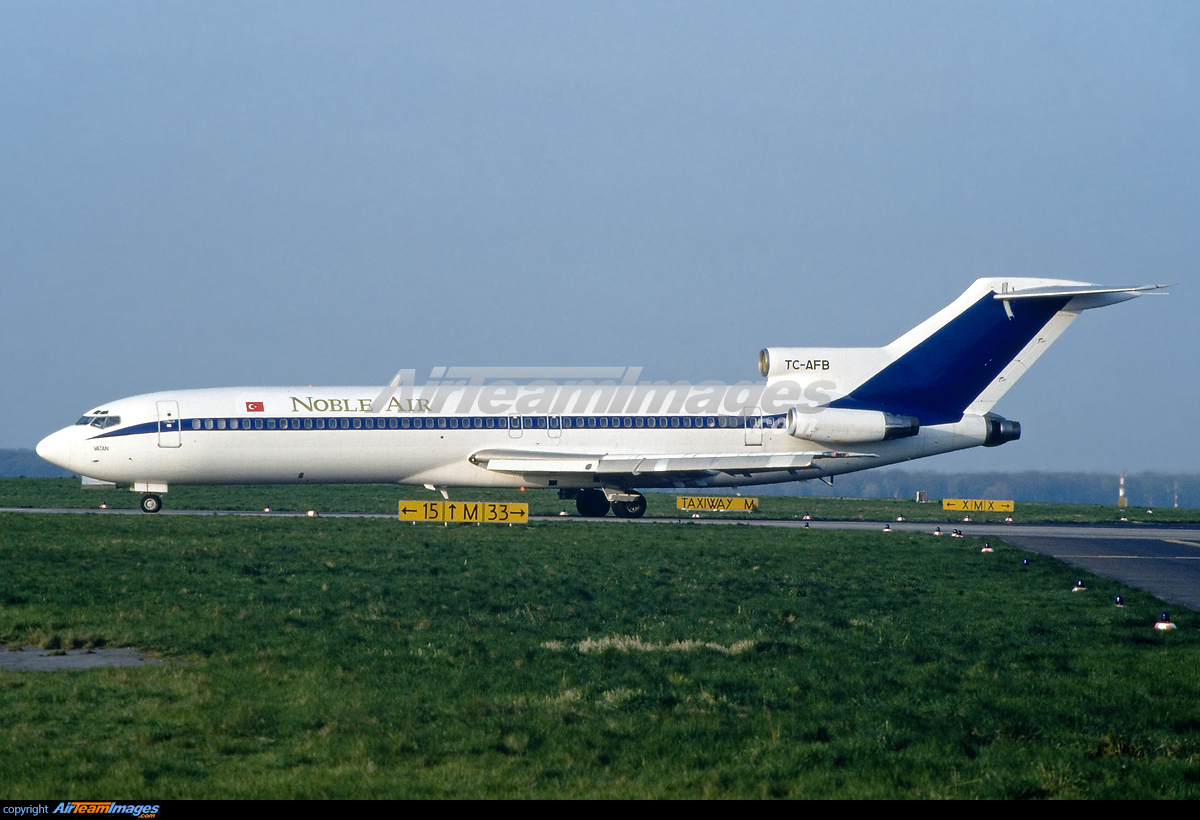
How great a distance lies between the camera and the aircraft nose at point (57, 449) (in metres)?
33.4

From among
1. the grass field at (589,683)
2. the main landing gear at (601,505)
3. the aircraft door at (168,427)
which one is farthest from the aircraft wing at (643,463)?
Answer: the grass field at (589,683)

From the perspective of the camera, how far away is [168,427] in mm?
33406

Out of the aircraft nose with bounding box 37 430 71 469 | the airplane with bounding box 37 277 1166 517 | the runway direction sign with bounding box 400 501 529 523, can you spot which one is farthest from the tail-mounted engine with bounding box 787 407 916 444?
the aircraft nose with bounding box 37 430 71 469

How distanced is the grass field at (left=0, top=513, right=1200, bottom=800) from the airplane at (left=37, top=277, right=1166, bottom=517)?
1228 cm

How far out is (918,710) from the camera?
10266 mm

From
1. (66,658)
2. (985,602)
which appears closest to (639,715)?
(66,658)

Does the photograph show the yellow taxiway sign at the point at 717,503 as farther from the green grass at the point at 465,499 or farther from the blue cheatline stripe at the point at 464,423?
the blue cheatline stripe at the point at 464,423

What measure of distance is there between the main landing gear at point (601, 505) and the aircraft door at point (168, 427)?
1281 centimetres

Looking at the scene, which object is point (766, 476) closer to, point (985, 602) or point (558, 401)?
point (558, 401)

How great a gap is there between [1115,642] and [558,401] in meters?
23.2

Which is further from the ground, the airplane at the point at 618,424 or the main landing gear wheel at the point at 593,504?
the airplane at the point at 618,424

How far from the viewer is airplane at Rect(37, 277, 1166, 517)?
1321 inches

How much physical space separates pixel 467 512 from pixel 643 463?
19.0ft

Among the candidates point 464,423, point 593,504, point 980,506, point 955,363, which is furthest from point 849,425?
point 980,506
